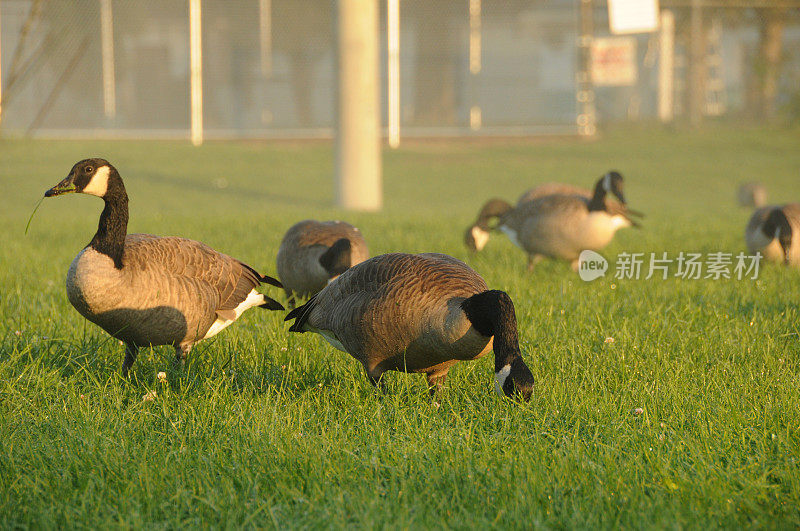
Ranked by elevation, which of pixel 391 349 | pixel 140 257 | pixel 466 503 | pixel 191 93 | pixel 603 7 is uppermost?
pixel 603 7

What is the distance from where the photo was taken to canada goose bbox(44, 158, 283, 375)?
4910mm

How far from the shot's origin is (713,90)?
32.7m

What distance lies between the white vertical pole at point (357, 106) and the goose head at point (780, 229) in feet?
31.6

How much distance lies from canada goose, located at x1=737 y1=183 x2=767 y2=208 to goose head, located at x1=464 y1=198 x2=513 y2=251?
10.3m

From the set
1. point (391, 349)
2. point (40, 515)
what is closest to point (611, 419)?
point (391, 349)

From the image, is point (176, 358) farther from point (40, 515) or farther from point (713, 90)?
point (713, 90)

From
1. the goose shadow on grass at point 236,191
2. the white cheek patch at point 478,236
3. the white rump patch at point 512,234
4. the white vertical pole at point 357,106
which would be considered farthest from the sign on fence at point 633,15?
the white cheek patch at point 478,236

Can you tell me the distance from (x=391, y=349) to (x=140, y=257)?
1.78 m

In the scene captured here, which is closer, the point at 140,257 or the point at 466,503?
the point at 466,503

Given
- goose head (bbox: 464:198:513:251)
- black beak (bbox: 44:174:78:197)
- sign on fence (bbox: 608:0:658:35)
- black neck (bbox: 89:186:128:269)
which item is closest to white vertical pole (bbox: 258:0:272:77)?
sign on fence (bbox: 608:0:658:35)

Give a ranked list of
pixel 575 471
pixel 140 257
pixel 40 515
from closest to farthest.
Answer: pixel 40 515 < pixel 575 471 < pixel 140 257

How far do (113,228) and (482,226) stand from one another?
575 centimetres

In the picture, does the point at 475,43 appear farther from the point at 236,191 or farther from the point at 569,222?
the point at 569,222

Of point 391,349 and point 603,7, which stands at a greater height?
point 603,7
